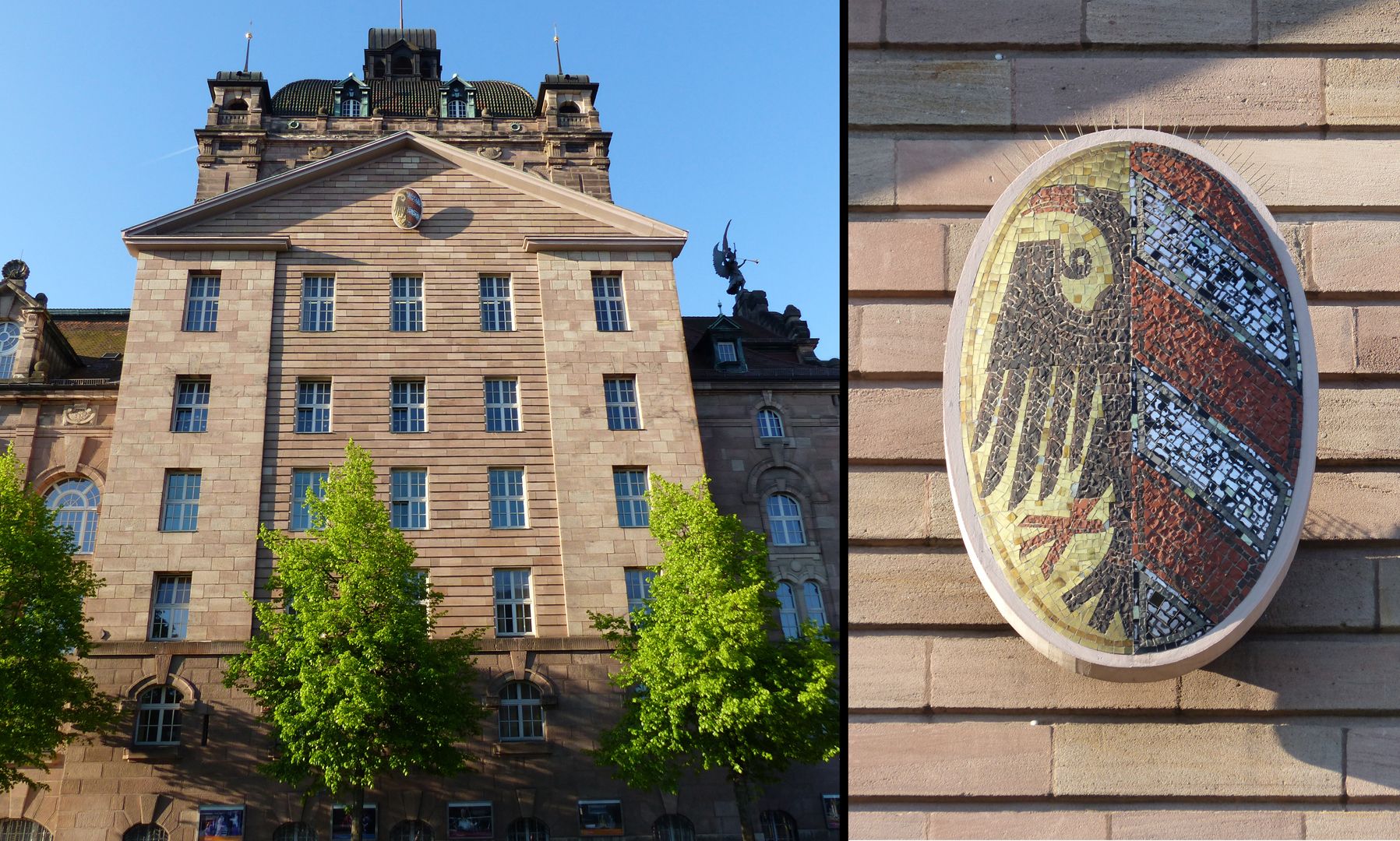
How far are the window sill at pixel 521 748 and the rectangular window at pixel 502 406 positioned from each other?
8852mm

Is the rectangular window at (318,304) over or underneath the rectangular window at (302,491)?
over

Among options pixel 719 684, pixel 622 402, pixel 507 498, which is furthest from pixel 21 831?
pixel 622 402

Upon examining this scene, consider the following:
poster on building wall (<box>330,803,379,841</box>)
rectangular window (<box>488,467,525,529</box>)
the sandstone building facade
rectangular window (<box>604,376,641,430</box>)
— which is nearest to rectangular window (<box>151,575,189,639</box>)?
the sandstone building facade

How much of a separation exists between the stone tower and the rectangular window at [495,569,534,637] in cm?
1666

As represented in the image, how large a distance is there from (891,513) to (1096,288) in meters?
2.08

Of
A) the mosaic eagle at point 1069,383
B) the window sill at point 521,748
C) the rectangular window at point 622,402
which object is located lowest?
the window sill at point 521,748

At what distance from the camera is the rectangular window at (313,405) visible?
38062 millimetres

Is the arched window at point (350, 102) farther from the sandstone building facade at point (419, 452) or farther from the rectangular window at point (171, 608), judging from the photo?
the rectangular window at point (171, 608)

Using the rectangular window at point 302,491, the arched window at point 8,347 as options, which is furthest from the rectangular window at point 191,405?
the arched window at point 8,347

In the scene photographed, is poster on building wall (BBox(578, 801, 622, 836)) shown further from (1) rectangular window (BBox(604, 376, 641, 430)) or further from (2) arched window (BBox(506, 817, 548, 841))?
(1) rectangular window (BBox(604, 376, 641, 430))

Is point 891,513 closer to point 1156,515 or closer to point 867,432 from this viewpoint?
point 867,432

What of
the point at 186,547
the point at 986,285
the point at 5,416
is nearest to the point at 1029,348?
the point at 986,285

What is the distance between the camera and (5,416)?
39.2 m

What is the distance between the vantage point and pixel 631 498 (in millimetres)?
38000
